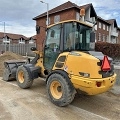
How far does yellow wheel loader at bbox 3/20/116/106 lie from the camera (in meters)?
4.56

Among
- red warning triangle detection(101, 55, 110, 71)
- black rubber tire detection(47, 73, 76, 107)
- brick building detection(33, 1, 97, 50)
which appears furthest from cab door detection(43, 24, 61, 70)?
brick building detection(33, 1, 97, 50)

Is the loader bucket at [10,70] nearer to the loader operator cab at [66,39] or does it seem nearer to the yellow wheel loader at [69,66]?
the yellow wheel loader at [69,66]

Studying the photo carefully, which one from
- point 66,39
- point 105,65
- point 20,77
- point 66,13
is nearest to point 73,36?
point 66,39

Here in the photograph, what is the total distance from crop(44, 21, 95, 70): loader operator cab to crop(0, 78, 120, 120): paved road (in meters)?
1.29

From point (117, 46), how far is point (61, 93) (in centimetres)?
811

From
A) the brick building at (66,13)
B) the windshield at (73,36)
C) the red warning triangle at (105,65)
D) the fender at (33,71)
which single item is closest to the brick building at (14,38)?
the brick building at (66,13)

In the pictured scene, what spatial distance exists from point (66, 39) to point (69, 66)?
3.16ft

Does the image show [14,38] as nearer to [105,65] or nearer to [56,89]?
[56,89]

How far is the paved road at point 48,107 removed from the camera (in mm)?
4422

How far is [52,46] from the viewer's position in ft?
19.7

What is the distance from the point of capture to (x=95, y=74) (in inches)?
177

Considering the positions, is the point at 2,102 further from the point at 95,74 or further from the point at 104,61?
the point at 104,61

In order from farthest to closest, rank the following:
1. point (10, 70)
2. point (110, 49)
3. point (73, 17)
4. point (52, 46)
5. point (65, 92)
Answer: point (73, 17)
point (110, 49)
point (10, 70)
point (52, 46)
point (65, 92)

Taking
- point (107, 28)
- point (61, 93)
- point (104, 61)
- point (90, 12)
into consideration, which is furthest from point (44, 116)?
point (107, 28)
